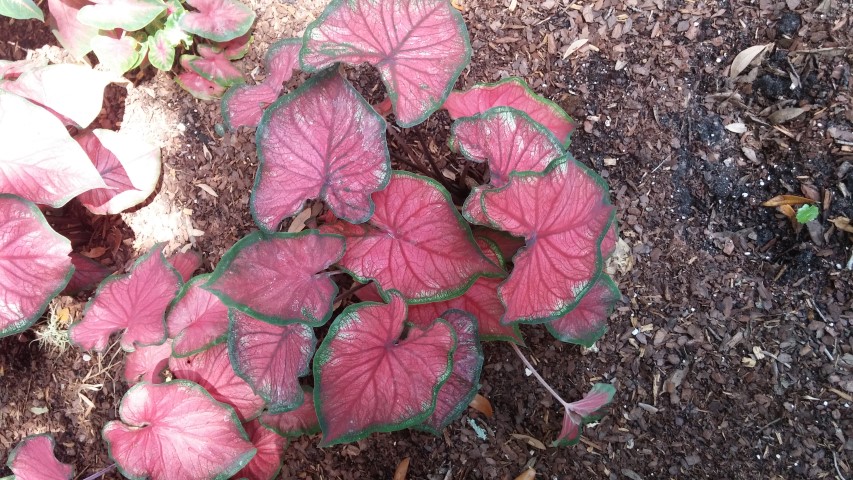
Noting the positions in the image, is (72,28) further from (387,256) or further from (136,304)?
(387,256)

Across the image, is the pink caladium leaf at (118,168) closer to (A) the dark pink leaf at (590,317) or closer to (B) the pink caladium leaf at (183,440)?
(B) the pink caladium leaf at (183,440)

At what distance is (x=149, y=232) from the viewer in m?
1.83

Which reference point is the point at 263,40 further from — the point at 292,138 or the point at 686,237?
the point at 686,237

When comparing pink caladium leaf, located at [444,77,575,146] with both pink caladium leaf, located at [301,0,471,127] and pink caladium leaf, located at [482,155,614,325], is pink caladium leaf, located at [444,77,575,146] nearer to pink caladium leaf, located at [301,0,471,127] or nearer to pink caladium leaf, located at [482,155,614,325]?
pink caladium leaf, located at [301,0,471,127]

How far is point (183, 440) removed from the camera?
1.45 metres

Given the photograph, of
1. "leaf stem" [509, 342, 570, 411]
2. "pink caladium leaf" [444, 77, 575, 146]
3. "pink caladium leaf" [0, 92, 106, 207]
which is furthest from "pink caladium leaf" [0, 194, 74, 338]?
"leaf stem" [509, 342, 570, 411]

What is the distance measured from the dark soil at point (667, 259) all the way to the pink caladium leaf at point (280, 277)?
1.80ft

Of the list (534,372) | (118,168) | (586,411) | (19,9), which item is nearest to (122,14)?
(19,9)

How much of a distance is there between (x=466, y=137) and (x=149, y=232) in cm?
112

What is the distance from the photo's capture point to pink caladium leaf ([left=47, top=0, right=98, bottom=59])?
1.81m

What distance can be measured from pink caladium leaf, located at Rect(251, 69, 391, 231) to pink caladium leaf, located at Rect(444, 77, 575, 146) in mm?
343

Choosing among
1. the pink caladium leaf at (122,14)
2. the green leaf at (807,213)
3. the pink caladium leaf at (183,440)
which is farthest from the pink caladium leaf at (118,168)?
the green leaf at (807,213)

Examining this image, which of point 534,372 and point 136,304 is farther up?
point 136,304

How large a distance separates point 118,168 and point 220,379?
740 mm
